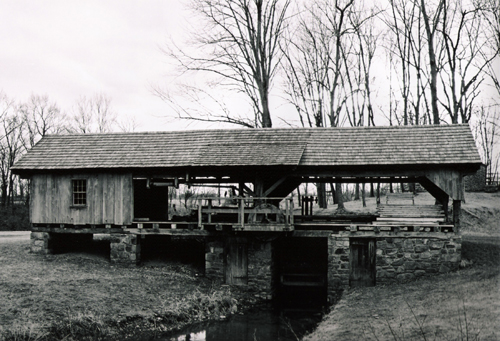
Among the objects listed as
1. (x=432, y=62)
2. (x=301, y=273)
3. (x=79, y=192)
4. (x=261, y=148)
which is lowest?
(x=301, y=273)

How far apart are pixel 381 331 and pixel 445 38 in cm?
2075

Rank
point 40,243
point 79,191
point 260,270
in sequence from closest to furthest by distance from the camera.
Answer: point 260,270
point 79,191
point 40,243

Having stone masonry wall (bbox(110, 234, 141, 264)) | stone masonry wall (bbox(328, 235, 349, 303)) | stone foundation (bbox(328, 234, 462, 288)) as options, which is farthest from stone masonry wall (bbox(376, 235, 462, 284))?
stone masonry wall (bbox(110, 234, 141, 264))

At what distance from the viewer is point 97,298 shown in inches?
623

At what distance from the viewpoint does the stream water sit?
14.6 metres

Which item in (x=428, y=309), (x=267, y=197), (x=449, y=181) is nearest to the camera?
(x=428, y=309)

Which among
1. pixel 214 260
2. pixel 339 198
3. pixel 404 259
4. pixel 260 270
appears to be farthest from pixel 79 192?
pixel 339 198

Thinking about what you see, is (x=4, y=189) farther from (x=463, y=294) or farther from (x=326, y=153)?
(x=463, y=294)

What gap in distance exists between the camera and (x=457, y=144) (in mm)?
18984

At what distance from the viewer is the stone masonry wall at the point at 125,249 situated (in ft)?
66.9

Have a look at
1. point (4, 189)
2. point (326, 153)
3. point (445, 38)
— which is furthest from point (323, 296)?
point (4, 189)

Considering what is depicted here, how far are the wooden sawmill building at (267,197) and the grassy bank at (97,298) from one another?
1.18 meters

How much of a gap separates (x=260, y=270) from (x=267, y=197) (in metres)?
2.96

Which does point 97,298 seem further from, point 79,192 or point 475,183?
point 475,183
